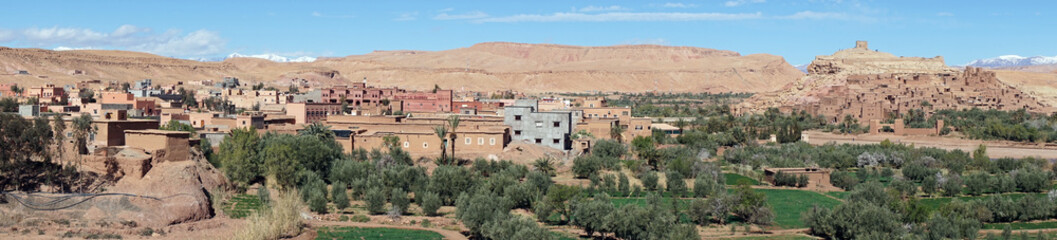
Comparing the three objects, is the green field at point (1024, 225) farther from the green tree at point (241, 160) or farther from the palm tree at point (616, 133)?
the palm tree at point (616, 133)

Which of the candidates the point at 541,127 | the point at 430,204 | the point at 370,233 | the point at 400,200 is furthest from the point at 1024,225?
the point at 541,127

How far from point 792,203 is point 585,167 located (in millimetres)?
8452

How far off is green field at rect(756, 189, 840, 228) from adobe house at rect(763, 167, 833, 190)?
212 cm

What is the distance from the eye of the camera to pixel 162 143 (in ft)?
98.7

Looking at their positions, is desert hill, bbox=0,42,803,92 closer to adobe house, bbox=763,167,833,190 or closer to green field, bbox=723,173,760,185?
green field, bbox=723,173,760,185

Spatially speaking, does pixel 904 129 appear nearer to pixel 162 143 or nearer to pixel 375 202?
pixel 375 202

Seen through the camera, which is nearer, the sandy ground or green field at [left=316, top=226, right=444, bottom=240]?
green field at [left=316, top=226, right=444, bottom=240]

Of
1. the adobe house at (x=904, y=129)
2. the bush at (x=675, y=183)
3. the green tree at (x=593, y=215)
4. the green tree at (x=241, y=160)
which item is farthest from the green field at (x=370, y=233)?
the adobe house at (x=904, y=129)

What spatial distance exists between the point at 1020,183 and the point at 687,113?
4793cm

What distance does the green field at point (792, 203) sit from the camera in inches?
1179

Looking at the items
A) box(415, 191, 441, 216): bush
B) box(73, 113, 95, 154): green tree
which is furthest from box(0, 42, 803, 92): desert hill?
box(415, 191, 441, 216): bush

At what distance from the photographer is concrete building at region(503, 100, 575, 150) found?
44.6 m

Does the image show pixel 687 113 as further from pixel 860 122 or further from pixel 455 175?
pixel 455 175

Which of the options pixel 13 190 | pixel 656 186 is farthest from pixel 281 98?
pixel 13 190
